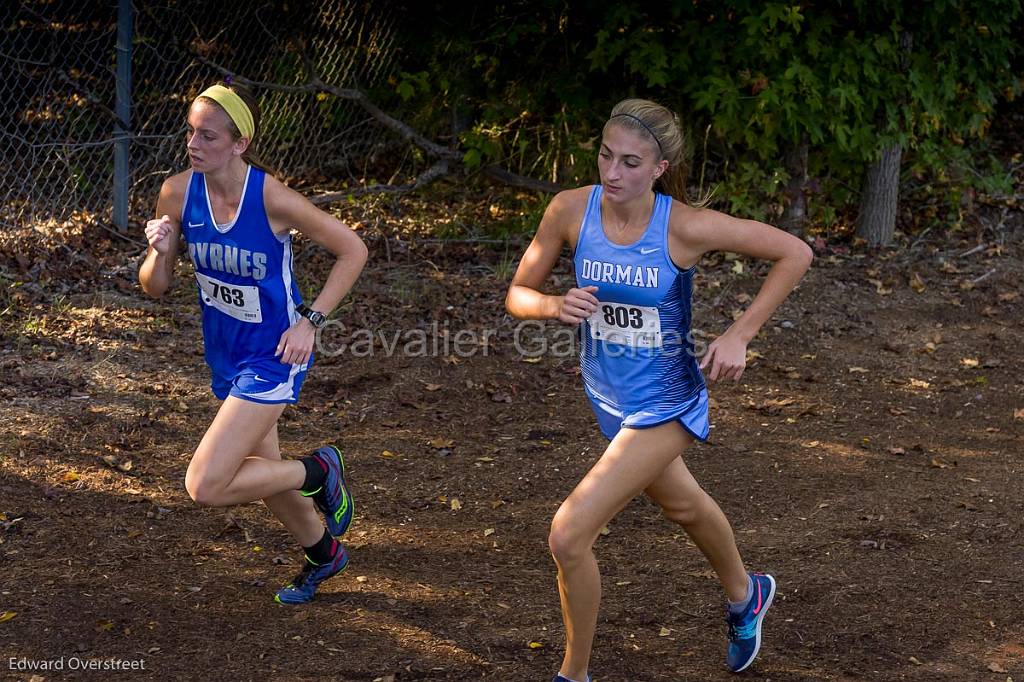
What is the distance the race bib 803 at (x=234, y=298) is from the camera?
4090 mm

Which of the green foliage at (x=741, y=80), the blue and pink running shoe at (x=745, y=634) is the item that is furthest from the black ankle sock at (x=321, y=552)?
the green foliage at (x=741, y=80)

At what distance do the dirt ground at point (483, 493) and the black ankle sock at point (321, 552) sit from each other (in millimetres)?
160

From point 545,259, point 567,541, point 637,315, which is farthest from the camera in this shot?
point 545,259

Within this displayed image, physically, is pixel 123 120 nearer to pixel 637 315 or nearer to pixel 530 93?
pixel 530 93

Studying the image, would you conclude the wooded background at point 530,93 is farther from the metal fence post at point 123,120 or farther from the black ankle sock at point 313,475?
the black ankle sock at point 313,475

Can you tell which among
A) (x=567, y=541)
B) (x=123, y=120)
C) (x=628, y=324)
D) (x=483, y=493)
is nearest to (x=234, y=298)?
(x=628, y=324)

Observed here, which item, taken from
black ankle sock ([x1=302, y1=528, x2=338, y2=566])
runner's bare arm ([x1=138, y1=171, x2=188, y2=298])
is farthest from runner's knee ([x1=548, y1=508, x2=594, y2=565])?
runner's bare arm ([x1=138, y1=171, x2=188, y2=298])

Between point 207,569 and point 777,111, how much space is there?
516 centimetres

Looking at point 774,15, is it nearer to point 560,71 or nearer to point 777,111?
point 777,111

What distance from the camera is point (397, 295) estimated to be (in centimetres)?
795

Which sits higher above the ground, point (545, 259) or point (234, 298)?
point (545, 259)

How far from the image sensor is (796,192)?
896 centimetres

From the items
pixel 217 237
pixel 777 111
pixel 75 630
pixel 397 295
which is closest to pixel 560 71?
pixel 777 111

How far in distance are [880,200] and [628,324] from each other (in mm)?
6052
